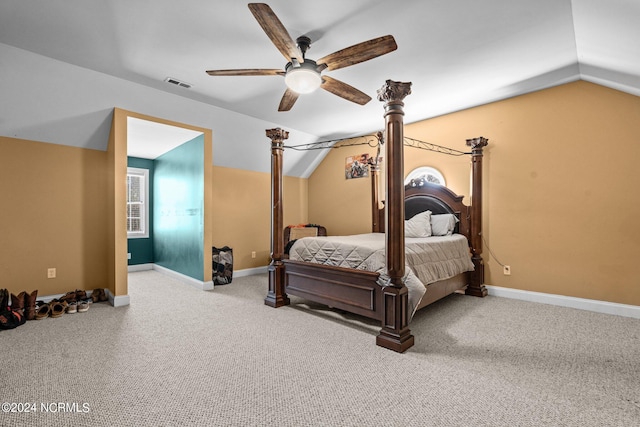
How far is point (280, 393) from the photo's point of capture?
188 centimetres

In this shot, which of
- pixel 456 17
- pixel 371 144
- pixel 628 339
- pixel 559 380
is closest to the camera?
pixel 559 380

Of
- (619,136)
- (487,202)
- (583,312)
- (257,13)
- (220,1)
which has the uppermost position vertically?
(220,1)

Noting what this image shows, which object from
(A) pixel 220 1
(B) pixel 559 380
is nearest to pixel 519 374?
(B) pixel 559 380

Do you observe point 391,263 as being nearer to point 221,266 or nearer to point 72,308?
point 221,266

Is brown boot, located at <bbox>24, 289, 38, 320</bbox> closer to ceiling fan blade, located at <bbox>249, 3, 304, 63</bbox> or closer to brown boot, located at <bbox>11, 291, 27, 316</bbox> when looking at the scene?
brown boot, located at <bbox>11, 291, 27, 316</bbox>

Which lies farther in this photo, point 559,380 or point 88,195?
point 88,195

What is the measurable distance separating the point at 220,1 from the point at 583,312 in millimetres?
4854

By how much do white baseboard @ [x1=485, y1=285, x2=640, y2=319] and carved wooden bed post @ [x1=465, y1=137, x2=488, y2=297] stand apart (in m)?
0.25

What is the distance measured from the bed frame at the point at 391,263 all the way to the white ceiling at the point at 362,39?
623 millimetres

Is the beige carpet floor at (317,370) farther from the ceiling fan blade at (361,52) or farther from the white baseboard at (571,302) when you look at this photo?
the ceiling fan blade at (361,52)

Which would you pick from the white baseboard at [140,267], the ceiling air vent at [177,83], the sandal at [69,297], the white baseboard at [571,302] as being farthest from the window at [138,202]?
the white baseboard at [571,302]

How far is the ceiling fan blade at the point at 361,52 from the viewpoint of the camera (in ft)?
6.93

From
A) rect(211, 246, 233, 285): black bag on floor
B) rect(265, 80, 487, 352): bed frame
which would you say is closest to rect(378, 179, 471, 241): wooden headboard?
rect(265, 80, 487, 352): bed frame

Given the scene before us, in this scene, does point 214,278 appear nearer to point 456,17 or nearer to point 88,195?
point 88,195
